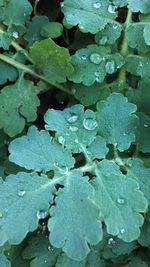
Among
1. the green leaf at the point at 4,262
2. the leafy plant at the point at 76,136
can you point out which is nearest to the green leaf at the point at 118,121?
the leafy plant at the point at 76,136

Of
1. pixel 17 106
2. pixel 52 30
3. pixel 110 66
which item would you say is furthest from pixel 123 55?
pixel 17 106

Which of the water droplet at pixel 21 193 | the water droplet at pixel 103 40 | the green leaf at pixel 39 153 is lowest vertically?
the water droplet at pixel 21 193

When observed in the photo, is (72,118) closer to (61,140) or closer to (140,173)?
(61,140)

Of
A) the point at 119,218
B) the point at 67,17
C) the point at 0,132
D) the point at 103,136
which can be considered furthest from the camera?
the point at 0,132

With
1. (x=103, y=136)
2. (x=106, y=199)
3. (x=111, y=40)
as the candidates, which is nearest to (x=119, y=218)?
(x=106, y=199)

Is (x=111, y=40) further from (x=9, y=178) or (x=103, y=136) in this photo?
(x=9, y=178)

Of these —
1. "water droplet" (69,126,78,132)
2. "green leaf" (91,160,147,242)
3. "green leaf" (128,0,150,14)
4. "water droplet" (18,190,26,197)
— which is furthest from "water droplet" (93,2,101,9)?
"water droplet" (18,190,26,197)

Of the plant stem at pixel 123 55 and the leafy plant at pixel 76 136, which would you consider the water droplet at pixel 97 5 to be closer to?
the leafy plant at pixel 76 136
